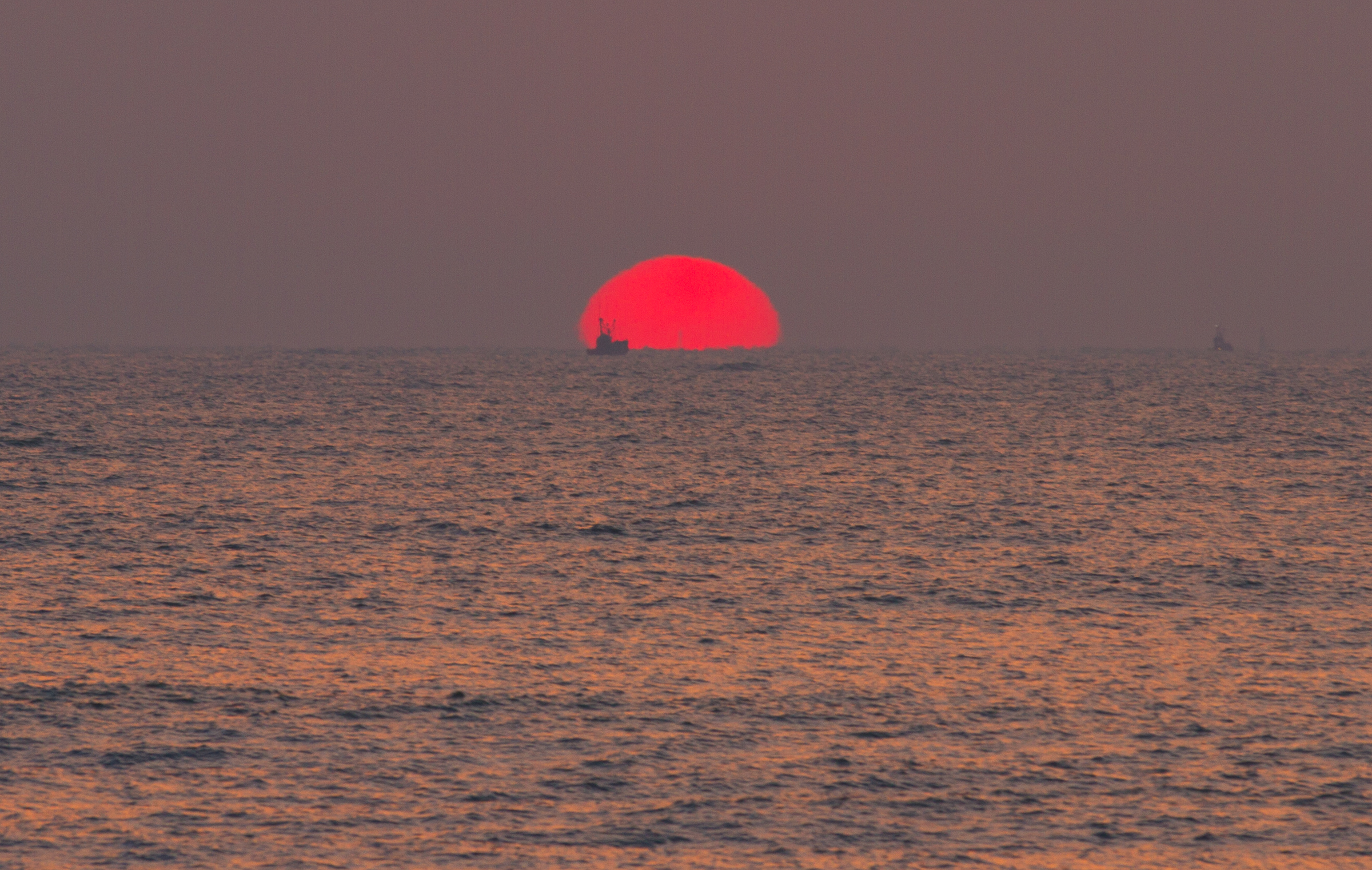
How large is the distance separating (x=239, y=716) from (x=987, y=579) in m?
19.3

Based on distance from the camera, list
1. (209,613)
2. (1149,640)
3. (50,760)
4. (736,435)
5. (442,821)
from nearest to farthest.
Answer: (442,821) → (50,760) → (1149,640) → (209,613) → (736,435)

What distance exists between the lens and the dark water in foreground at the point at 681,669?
671 inches

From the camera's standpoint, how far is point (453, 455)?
69.2m

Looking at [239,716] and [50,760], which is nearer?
[50,760]

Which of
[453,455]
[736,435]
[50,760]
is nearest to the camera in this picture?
[50,760]

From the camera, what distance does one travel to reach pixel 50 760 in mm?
19312

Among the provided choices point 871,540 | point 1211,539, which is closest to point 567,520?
point 871,540

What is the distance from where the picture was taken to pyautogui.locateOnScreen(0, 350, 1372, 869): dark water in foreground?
1705cm

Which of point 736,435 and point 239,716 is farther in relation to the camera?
point 736,435

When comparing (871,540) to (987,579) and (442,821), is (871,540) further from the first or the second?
(442,821)

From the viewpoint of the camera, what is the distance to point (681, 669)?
25.1 metres

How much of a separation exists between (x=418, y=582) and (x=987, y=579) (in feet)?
44.7

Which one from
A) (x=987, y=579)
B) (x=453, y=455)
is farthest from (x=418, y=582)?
(x=453, y=455)

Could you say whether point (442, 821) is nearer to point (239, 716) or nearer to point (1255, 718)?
point (239, 716)
